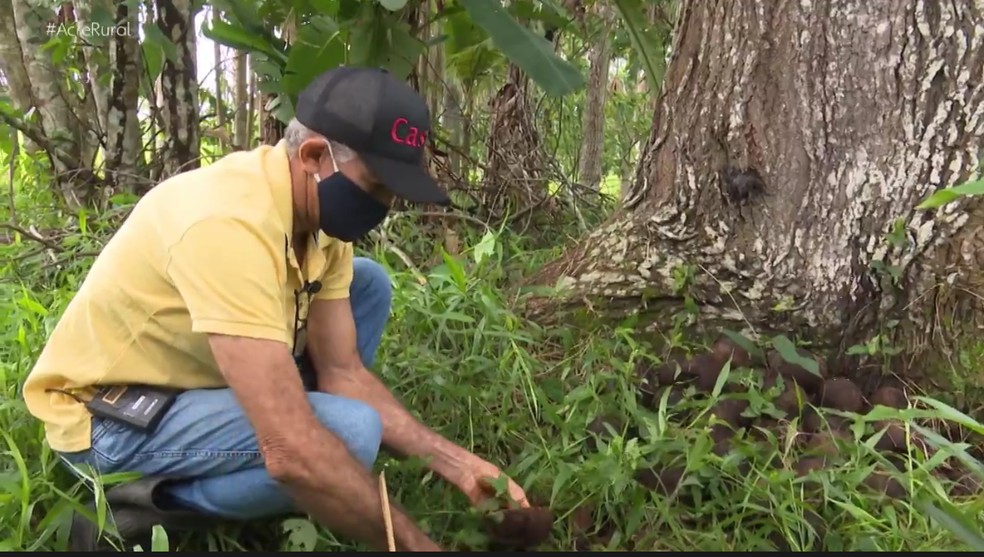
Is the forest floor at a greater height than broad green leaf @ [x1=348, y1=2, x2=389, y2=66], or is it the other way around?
broad green leaf @ [x1=348, y1=2, x2=389, y2=66]

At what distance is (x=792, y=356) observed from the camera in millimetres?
2312

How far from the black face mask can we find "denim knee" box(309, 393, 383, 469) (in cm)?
36

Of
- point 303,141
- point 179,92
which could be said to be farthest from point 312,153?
point 179,92

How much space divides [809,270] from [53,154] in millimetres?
3243

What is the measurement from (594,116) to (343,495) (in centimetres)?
375

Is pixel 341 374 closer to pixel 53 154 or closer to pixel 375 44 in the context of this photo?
pixel 375 44

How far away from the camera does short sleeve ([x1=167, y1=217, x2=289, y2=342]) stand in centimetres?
159

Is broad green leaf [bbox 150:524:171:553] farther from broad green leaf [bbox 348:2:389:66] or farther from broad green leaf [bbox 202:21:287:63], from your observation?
broad green leaf [bbox 202:21:287:63]

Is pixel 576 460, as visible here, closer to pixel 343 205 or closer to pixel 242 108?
pixel 343 205

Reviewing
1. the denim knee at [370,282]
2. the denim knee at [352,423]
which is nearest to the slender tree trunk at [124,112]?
the denim knee at [370,282]

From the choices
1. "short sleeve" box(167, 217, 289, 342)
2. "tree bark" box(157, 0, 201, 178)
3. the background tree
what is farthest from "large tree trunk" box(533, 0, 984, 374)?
"tree bark" box(157, 0, 201, 178)

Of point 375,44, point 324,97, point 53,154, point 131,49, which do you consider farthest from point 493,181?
point 324,97

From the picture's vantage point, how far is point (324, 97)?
179 centimetres

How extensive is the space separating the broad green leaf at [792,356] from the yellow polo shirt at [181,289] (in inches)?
48.3
